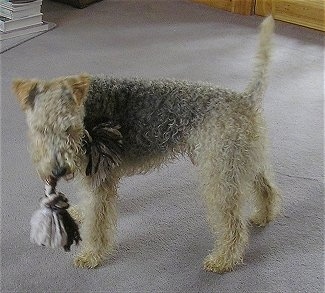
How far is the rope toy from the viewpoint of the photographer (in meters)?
1.51

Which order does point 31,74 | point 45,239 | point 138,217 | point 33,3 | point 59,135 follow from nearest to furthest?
point 59,135, point 45,239, point 138,217, point 31,74, point 33,3

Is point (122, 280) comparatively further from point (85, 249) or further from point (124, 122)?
point (124, 122)

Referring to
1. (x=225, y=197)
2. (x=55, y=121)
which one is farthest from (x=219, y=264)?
(x=55, y=121)

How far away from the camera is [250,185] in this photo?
5.42ft

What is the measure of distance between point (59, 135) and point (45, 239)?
0.34m

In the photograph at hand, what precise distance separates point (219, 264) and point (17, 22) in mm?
2017

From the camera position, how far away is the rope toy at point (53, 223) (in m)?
1.51

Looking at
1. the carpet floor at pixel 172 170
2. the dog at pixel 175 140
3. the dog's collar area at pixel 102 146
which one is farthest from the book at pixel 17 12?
the dog's collar area at pixel 102 146

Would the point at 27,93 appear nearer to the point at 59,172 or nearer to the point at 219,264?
the point at 59,172

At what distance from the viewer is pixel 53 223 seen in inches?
59.6

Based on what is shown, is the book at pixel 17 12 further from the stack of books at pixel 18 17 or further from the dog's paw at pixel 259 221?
the dog's paw at pixel 259 221

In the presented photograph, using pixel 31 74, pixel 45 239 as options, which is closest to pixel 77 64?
pixel 31 74

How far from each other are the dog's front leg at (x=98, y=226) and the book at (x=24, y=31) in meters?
1.73

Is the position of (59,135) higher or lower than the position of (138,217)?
higher
